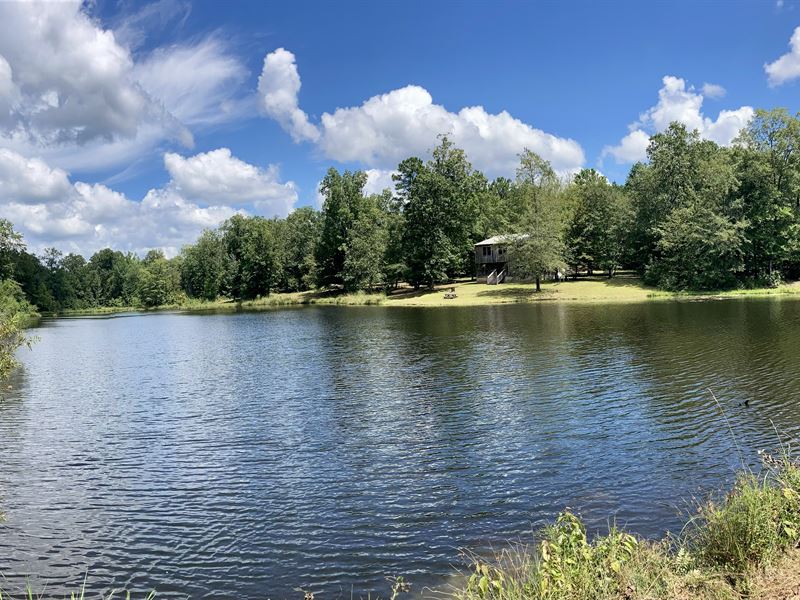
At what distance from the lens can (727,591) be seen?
6.43 metres

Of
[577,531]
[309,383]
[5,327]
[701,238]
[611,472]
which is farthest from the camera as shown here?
[701,238]

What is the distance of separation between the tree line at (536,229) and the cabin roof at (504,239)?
0.42 meters

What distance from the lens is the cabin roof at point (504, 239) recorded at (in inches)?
3031

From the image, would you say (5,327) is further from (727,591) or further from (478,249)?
(478,249)

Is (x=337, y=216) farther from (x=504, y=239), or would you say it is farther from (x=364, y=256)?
(x=504, y=239)

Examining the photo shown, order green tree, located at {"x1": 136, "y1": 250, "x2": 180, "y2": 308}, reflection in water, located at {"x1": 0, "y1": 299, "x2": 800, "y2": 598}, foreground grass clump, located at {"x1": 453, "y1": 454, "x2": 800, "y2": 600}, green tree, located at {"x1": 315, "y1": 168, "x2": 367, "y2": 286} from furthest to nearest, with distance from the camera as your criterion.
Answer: green tree, located at {"x1": 136, "y1": 250, "x2": 180, "y2": 308}
green tree, located at {"x1": 315, "y1": 168, "x2": 367, "y2": 286}
reflection in water, located at {"x1": 0, "y1": 299, "x2": 800, "y2": 598}
foreground grass clump, located at {"x1": 453, "y1": 454, "x2": 800, "y2": 600}

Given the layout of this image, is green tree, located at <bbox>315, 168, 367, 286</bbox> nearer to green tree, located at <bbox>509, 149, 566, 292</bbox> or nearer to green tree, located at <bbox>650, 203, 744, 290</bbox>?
green tree, located at <bbox>509, 149, 566, 292</bbox>

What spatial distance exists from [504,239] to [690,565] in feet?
250

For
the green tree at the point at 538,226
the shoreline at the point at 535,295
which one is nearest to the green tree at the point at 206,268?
the shoreline at the point at 535,295

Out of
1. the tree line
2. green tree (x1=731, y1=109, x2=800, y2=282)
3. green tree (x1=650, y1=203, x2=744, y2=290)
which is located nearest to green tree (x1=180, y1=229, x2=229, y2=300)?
the tree line

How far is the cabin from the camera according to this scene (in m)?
89.4

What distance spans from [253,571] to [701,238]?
69.0 metres

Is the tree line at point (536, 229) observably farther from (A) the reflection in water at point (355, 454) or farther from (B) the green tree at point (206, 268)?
(A) the reflection in water at point (355, 454)

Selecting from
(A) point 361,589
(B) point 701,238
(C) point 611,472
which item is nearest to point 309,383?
(C) point 611,472
